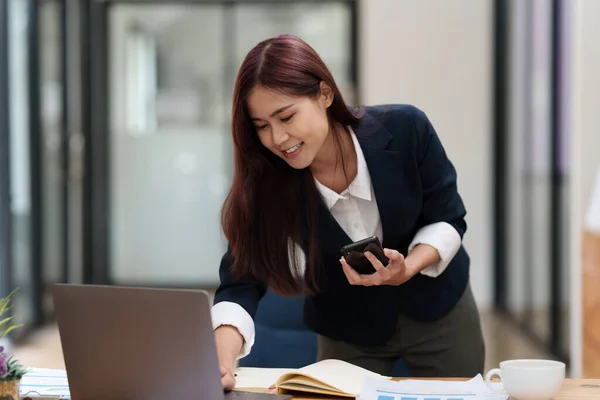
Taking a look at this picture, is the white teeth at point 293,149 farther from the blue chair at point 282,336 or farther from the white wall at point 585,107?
the white wall at point 585,107

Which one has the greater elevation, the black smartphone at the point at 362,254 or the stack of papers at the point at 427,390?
the black smartphone at the point at 362,254

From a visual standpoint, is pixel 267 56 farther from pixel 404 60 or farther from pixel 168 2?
pixel 168 2

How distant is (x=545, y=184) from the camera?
17.7 feet

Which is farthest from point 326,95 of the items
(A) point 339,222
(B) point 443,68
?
(B) point 443,68

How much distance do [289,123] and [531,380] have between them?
671 millimetres

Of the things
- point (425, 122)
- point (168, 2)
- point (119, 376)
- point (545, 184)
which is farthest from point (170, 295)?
point (168, 2)

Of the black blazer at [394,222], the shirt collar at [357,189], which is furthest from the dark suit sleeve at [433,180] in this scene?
the shirt collar at [357,189]

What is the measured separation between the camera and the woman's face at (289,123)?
1.77m

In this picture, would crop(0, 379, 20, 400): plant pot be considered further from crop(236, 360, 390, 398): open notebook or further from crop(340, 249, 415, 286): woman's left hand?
crop(340, 249, 415, 286): woman's left hand

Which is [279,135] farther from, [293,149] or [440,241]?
[440,241]

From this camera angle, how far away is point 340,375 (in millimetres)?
1653

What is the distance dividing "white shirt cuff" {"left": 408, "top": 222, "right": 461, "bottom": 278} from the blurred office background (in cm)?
295

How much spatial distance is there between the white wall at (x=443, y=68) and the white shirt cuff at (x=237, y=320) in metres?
4.88

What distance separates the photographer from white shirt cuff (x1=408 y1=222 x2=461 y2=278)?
6.43 feet
